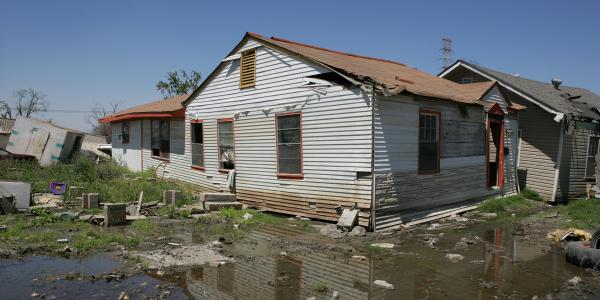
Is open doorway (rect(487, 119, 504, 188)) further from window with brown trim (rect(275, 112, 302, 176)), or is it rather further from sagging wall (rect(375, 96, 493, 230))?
window with brown trim (rect(275, 112, 302, 176))

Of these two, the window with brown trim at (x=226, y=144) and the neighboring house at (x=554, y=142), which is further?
the neighboring house at (x=554, y=142)

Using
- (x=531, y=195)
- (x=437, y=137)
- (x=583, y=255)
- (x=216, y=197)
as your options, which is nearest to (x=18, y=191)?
(x=216, y=197)

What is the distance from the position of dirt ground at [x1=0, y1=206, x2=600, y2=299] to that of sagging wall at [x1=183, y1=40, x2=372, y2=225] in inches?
45.4

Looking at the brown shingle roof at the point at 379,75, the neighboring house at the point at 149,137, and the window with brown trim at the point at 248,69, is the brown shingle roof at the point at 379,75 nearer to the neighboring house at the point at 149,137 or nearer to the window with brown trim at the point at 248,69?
Answer: the window with brown trim at the point at 248,69

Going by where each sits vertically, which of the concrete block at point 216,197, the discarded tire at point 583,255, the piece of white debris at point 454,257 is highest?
the concrete block at point 216,197

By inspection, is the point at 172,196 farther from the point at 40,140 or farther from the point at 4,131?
the point at 4,131

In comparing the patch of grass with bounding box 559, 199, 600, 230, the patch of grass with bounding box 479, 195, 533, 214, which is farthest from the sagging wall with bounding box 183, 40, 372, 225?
the patch of grass with bounding box 559, 199, 600, 230

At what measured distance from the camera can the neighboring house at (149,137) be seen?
18109mm

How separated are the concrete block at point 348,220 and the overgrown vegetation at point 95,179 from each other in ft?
18.3

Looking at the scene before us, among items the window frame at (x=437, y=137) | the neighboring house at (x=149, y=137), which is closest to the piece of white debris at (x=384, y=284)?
the window frame at (x=437, y=137)

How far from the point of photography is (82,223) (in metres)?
10.9

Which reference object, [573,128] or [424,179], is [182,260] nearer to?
[424,179]

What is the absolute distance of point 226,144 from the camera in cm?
1502

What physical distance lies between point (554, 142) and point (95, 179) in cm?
1637
